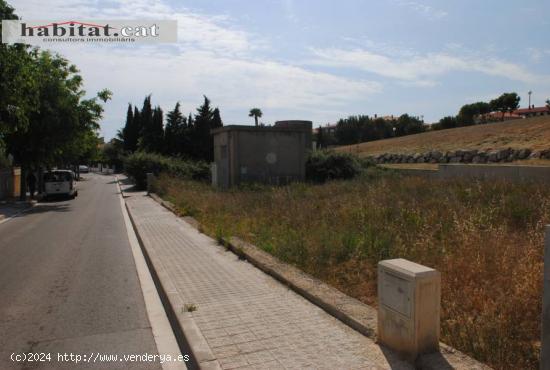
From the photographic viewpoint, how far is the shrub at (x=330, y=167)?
28.3 m

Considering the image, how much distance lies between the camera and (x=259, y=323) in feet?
16.7

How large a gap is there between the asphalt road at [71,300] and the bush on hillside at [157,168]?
68.8 ft

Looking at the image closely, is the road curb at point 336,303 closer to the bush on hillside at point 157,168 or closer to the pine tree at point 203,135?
the bush on hillside at point 157,168

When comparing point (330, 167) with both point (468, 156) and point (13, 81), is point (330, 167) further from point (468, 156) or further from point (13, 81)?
point (13, 81)

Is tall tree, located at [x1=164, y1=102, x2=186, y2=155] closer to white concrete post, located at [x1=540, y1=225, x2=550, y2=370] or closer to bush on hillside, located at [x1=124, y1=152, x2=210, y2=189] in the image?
bush on hillside, located at [x1=124, y1=152, x2=210, y2=189]

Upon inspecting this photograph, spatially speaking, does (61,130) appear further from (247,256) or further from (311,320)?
(311,320)

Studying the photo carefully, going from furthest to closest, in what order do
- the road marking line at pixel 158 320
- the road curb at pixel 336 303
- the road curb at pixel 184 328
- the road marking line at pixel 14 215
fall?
1. the road marking line at pixel 14 215
2. the road marking line at pixel 158 320
3. the road curb at pixel 184 328
4. the road curb at pixel 336 303

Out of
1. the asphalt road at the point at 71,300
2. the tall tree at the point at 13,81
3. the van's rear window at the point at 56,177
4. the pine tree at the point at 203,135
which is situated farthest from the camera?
the pine tree at the point at 203,135

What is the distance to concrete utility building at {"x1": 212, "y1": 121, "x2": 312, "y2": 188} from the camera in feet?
79.3

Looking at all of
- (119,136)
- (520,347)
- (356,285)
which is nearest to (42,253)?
(356,285)

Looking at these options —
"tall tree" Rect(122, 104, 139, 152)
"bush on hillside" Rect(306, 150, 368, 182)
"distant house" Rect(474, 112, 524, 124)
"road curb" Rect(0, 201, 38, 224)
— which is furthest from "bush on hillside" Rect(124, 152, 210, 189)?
"distant house" Rect(474, 112, 524, 124)

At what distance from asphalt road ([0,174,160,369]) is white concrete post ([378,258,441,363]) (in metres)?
2.28

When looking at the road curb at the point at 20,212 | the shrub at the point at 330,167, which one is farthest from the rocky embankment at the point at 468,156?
the road curb at the point at 20,212

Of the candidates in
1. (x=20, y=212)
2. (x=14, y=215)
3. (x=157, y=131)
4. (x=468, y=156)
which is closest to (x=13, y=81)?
(x=14, y=215)
